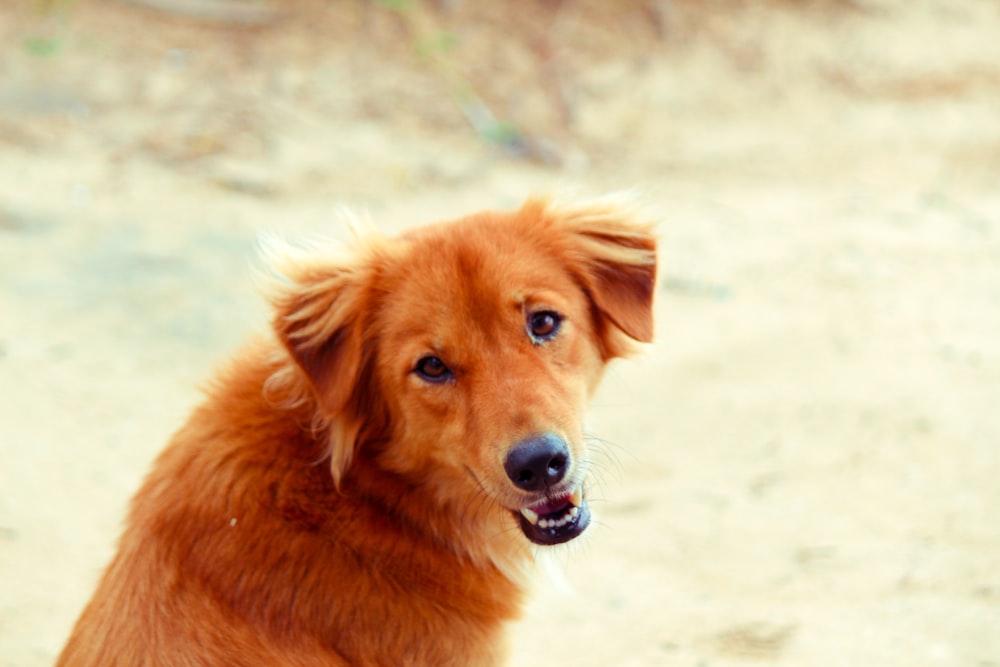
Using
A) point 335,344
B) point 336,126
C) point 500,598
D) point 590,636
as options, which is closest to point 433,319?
point 335,344

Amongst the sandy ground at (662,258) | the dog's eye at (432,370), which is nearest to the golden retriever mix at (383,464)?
the dog's eye at (432,370)

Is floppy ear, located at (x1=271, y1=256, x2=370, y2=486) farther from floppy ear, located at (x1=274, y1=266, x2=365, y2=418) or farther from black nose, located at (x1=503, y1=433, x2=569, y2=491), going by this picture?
black nose, located at (x1=503, y1=433, x2=569, y2=491)

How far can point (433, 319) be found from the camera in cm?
349

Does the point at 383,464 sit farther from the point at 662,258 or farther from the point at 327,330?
the point at 662,258

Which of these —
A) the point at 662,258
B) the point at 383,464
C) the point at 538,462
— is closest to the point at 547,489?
the point at 538,462

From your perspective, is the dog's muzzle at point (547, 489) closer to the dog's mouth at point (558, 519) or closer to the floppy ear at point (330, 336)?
the dog's mouth at point (558, 519)

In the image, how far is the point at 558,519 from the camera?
3455 millimetres

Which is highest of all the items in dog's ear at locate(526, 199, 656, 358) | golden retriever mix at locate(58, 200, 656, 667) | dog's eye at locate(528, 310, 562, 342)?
dog's ear at locate(526, 199, 656, 358)

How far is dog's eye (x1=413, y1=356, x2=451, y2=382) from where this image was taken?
3492 mm

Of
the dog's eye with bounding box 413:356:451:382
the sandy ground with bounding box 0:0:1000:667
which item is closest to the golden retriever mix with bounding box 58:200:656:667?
the dog's eye with bounding box 413:356:451:382

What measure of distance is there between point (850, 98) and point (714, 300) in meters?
3.96

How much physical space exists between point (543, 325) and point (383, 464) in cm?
68

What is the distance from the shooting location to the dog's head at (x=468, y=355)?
3.33 metres

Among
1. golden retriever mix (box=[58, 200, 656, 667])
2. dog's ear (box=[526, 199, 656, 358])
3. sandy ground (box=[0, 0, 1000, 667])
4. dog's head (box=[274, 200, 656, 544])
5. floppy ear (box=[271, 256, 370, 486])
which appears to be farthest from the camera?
sandy ground (box=[0, 0, 1000, 667])
